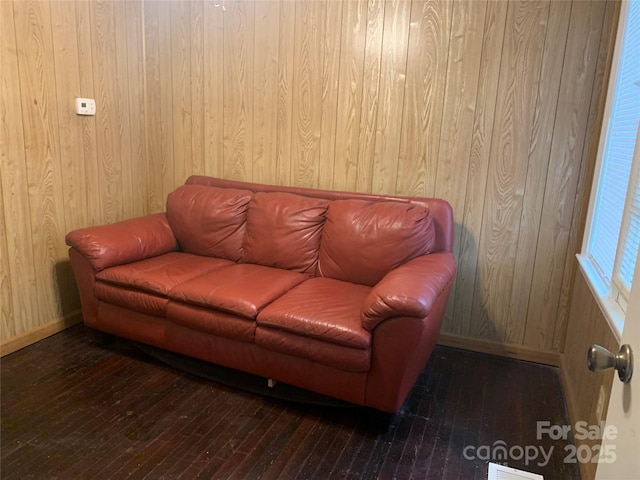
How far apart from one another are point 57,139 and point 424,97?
2213 mm

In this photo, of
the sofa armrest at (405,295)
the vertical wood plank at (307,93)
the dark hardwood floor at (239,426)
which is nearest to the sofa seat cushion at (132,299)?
the dark hardwood floor at (239,426)

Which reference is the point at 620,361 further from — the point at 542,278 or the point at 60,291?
the point at 60,291

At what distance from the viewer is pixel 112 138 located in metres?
3.15

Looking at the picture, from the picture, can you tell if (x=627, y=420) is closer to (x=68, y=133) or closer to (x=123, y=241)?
(x=123, y=241)

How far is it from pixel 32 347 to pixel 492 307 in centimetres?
273

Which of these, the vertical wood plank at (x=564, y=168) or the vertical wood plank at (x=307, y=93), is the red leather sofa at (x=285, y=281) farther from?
the vertical wood plank at (x=564, y=168)

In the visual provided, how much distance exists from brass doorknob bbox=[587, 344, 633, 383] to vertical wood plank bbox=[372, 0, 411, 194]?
6.92ft

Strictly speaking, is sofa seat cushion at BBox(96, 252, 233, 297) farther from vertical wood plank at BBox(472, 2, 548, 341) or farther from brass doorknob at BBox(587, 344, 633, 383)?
brass doorknob at BBox(587, 344, 633, 383)

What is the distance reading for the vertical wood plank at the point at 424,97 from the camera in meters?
2.62

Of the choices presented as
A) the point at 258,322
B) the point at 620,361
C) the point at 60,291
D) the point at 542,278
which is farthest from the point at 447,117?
the point at 60,291

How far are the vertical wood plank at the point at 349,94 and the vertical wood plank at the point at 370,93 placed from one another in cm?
3

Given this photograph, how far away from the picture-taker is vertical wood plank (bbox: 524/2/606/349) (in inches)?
93.3

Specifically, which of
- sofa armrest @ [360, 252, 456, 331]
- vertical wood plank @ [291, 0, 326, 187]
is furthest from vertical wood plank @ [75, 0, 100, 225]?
sofa armrest @ [360, 252, 456, 331]

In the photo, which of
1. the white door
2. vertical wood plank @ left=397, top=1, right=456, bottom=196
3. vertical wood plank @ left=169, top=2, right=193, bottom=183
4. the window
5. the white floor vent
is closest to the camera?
the white door
